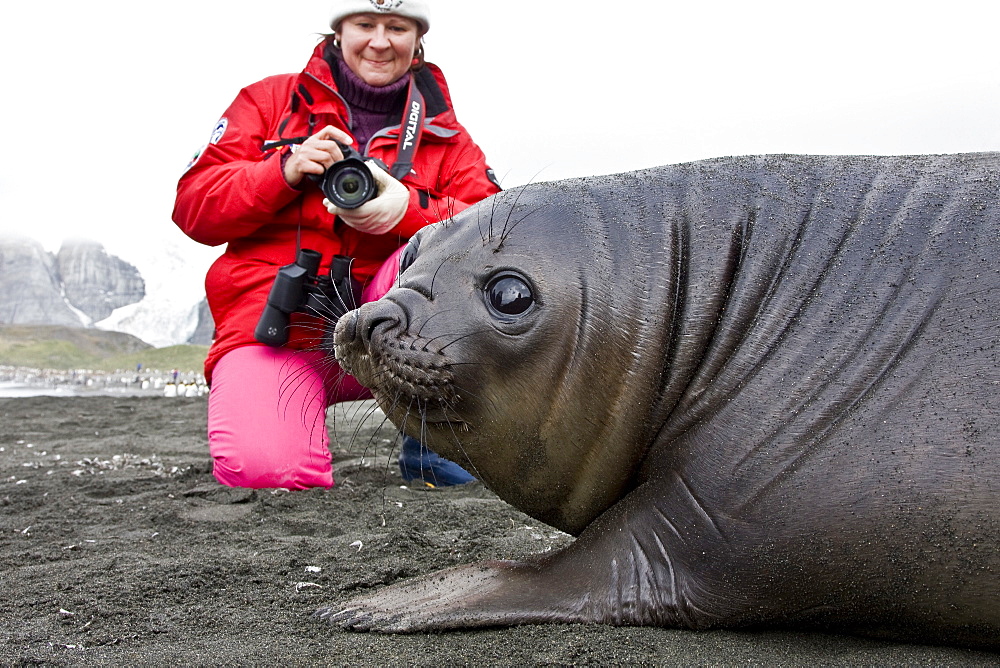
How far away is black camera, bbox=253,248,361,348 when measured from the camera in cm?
421

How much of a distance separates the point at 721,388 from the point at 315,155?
2595 mm

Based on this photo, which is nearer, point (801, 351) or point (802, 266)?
point (801, 351)

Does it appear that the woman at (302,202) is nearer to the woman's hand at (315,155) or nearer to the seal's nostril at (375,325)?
the woman's hand at (315,155)

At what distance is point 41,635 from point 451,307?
128 cm

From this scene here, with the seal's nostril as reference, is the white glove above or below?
above

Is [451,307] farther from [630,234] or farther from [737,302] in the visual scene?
[737,302]

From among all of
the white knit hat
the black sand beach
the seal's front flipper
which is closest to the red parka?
the white knit hat

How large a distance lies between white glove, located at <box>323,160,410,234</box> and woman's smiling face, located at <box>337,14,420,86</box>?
83 cm

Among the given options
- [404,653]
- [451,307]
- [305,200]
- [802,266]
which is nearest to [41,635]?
[404,653]

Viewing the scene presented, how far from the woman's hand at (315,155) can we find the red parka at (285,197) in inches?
6.4

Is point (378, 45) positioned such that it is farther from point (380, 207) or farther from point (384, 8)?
point (380, 207)

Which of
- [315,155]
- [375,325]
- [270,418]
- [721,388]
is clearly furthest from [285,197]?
[721,388]

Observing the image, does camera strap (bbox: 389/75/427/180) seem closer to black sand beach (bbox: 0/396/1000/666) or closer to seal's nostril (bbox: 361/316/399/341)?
black sand beach (bbox: 0/396/1000/666)

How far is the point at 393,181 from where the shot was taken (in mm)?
4109
